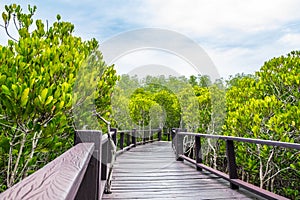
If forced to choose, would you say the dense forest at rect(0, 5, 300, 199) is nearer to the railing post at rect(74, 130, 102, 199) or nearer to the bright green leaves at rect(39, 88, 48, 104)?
the bright green leaves at rect(39, 88, 48, 104)

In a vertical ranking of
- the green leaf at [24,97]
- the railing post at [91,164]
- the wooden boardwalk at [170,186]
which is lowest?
the wooden boardwalk at [170,186]

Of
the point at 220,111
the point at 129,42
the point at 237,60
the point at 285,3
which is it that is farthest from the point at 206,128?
the point at 237,60

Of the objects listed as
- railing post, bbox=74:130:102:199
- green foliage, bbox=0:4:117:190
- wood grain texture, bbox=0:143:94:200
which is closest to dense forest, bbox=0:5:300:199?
green foliage, bbox=0:4:117:190

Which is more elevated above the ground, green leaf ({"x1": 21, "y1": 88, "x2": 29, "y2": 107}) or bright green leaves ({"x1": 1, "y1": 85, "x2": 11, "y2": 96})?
bright green leaves ({"x1": 1, "y1": 85, "x2": 11, "y2": 96})

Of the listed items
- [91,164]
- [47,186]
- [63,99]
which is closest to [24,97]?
[63,99]

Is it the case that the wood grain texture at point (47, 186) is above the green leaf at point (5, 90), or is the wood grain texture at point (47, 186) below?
below

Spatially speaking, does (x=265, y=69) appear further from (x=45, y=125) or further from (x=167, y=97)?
(x=167, y=97)

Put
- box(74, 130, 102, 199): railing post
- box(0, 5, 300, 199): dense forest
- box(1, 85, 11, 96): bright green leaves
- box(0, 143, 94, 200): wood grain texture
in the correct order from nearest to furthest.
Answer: box(0, 143, 94, 200): wood grain texture < box(1, 85, 11, 96): bright green leaves < box(74, 130, 102, 199): railing post < box(0, 5, 300, 199): dense forest

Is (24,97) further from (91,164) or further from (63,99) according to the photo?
(91,164)

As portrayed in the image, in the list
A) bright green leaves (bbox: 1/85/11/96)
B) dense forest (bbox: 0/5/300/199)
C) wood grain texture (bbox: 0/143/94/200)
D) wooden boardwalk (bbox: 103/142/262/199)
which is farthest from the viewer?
wooden boardwalk (bbox: 103/142/262/199)

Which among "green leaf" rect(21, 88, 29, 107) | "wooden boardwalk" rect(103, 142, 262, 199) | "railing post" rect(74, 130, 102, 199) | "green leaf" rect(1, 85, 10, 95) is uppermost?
"green leaf" rect(1, 85, 10, 95)

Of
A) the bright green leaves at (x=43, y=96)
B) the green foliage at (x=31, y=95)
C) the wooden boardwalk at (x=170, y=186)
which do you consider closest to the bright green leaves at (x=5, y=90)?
the green foliage at (x=31, y=95)

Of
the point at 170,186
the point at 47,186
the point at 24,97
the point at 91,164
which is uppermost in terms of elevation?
the point at 24,97

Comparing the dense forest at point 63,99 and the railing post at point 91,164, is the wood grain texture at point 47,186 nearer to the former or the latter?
the railing post at point 91,164
